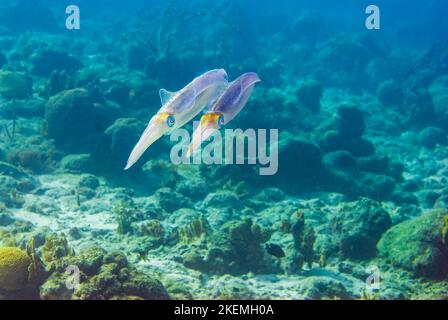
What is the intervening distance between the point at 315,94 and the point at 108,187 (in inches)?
507

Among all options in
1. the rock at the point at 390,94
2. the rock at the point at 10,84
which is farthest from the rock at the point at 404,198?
the rock at the point at 10,84

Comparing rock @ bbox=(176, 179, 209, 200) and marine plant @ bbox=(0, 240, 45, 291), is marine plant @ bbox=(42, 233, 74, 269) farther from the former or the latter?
rock @ bbox=(176, 179, 209, 200)

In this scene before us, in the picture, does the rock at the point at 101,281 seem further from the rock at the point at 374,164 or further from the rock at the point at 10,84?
the rock at the point at 10,84

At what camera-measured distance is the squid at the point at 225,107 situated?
2316 millimetres

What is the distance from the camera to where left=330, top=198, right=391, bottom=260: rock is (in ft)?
23.7

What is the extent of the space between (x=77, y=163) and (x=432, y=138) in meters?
14.1

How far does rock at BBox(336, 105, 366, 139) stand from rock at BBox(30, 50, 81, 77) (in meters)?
14.0

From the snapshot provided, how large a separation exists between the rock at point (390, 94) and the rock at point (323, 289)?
18.2 meters

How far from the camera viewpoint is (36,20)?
3406 cm

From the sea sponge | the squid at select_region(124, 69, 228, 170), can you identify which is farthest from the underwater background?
the squid at select_region(124, 69, 228, 170)

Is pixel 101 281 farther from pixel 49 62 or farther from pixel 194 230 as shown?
pixel 49 62
